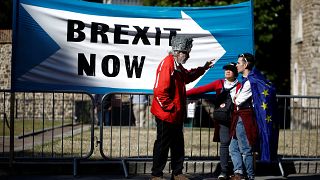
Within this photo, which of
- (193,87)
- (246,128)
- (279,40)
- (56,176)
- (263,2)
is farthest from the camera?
(279,40)

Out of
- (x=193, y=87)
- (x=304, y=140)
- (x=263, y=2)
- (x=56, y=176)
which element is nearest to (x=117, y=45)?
(x=193, y=87)

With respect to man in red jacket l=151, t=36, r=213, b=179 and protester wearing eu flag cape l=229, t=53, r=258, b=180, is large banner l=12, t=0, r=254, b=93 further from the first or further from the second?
man in red jacket l=151, t=36, r=213, b=179

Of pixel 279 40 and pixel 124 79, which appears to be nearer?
pixel 124 79

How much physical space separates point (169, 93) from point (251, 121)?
1302mm

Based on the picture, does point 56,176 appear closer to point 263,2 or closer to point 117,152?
point 117,152

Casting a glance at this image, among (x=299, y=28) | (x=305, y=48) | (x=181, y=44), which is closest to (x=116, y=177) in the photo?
(x=181, y=44)

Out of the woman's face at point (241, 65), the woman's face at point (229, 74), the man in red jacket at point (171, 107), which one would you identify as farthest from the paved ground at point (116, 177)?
the woman's face at point (241, 65)

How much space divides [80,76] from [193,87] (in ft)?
5.76

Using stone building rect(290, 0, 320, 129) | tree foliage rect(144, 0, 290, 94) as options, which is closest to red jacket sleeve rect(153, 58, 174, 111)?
stone building rect(290, 0, 320, 129)

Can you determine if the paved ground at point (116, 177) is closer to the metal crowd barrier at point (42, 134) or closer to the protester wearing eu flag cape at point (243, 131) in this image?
the metal crowd barrier at point (42, 134)

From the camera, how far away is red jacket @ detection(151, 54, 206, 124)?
28.2 feet

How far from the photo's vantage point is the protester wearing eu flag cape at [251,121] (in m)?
9.20

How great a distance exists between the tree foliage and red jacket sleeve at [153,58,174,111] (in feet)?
72.0

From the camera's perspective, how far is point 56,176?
385 inches
